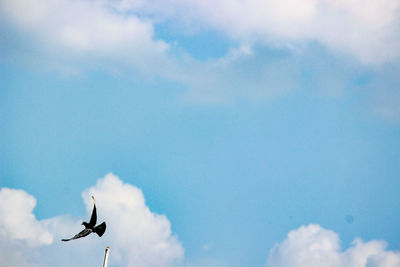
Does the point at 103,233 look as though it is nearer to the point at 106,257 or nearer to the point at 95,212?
the point at 95,212

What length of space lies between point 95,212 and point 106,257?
27.6 ft

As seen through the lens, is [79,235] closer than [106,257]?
No

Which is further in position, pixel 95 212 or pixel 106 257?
pixel 95 212

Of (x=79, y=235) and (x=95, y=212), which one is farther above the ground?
(x=95, y=212)

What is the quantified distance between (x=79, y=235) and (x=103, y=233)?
11.0 feet

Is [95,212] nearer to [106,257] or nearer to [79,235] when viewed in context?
[79,235]

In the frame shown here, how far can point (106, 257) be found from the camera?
4084cm

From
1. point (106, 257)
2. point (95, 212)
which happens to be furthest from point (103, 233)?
point (106, 257)

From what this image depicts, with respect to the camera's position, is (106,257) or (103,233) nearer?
(106,257)

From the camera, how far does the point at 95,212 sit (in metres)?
48.4

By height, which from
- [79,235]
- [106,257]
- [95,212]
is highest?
[95,212]

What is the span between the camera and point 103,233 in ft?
160

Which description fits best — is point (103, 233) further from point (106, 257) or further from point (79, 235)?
point (106, 257)

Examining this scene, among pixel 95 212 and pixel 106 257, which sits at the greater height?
pixel 95 212
